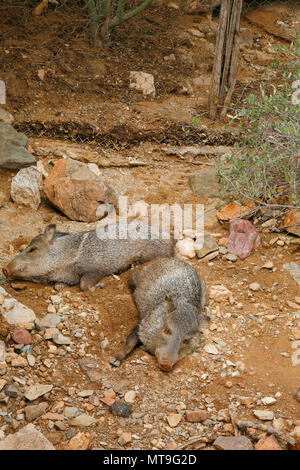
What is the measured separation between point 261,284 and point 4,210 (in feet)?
9.81

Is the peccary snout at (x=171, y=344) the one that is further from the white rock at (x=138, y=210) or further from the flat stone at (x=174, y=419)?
the white rock at (x=138, y=210)

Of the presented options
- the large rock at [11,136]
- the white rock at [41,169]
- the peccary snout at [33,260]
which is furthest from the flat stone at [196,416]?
the large rock at [11,136]

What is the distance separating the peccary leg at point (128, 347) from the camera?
15.3 feet

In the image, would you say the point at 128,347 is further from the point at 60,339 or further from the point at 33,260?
the point at 33,260

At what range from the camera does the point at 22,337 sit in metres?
4.71

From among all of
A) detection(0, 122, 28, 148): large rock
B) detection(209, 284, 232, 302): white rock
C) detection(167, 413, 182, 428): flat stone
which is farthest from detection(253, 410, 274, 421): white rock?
detection(0, 122, 28, 148): large rock

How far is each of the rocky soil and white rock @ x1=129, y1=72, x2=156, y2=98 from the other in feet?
0.37

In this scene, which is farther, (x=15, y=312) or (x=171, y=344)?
(x=15, y=312)

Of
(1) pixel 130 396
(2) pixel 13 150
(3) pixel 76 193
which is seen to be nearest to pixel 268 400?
(1) pixel 130 396

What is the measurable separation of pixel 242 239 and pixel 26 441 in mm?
3307

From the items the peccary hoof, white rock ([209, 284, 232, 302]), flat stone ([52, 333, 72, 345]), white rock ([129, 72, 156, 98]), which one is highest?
white rock ([129, 72, 156, 98])

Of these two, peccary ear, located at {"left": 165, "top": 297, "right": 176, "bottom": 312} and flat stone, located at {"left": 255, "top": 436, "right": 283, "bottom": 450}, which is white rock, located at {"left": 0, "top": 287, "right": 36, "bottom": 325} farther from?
flat stone, located at {"left": 255, "top": 436, "right": 283, "bottom": 450}

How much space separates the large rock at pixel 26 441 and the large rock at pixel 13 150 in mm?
3799

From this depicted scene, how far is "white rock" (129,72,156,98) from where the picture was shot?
8977 millimetres
